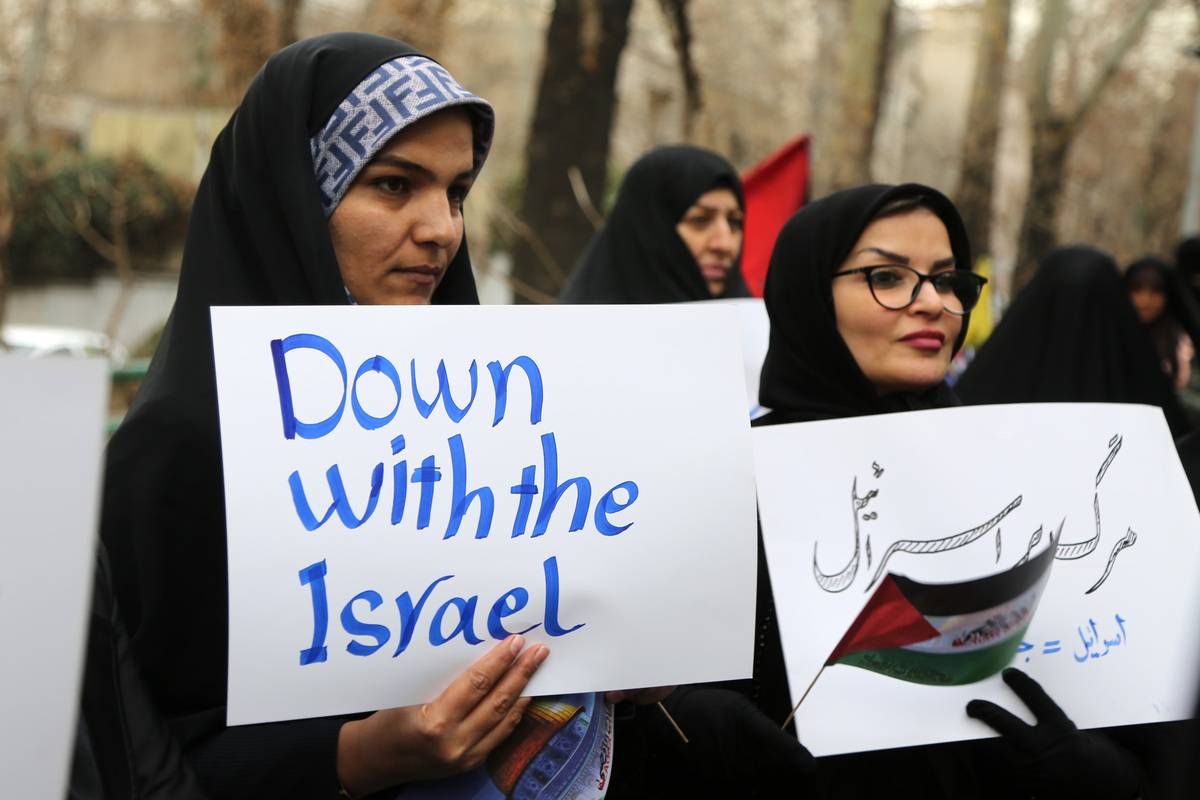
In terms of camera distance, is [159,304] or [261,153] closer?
[261,153]

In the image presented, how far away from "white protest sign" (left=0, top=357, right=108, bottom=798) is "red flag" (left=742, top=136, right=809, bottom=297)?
530cm

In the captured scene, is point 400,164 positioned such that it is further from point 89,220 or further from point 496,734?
point 89,220

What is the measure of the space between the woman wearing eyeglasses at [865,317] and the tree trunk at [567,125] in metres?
5.12

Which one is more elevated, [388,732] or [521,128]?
[521,128]

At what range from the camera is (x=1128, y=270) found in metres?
6.50

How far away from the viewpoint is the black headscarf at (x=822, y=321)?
257cm

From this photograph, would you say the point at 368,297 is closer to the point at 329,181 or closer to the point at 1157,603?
the point at 329,181

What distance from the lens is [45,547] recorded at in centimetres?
137

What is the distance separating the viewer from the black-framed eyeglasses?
258 centimetres

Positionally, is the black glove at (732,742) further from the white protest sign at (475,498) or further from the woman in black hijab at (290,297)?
the woman in black hijab at (290,297)

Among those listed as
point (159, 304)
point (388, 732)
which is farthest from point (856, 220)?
point (159, 304)

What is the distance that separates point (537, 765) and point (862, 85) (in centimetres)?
1031

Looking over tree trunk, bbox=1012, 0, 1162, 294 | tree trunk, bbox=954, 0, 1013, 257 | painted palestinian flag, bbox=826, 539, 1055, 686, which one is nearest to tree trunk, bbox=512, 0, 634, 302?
painted palestinian flag, bbox=826, 539, 1055, 686

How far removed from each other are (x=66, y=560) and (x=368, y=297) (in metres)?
0.83
